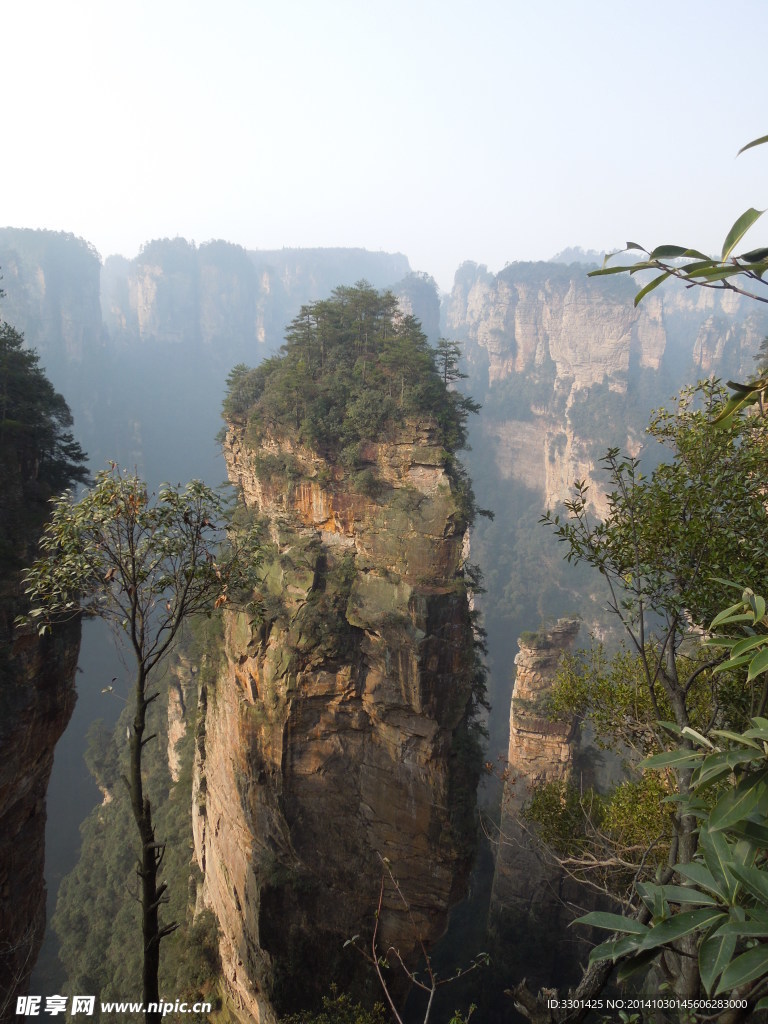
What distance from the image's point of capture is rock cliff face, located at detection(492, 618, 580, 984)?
61.8ft

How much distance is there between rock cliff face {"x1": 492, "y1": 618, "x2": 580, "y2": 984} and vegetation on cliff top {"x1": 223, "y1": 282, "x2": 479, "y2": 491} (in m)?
9.38

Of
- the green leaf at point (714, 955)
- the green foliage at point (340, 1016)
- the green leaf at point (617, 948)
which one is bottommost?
the green foliage at point (340, 1016)

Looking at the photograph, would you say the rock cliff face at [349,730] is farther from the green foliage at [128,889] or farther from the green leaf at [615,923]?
the green leaf at [615,923]

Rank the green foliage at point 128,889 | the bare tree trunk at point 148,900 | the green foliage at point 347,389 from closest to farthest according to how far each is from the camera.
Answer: the bare tree trunk at point 148,900, the green foliage at point 347,389, the green foliage at point 128,889

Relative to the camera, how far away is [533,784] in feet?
66.0

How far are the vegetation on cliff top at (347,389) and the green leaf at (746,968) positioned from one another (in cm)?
1284

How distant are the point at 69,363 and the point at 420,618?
246 feet

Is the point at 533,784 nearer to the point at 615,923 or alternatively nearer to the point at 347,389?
the point at 347,389

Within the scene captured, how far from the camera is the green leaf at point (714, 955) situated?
4.89 feet

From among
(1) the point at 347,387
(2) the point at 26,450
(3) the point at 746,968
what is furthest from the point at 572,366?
(3) the point at 746,968

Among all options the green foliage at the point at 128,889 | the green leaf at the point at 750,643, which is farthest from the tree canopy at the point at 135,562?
the green foliage at the point at 128,889

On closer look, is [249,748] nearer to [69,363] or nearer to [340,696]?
[340,696]

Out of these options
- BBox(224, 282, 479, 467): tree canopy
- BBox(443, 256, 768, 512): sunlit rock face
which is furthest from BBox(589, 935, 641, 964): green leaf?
BBox(443, 256, 768, 512): sunlit rock face

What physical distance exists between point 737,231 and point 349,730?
45.7 ft
